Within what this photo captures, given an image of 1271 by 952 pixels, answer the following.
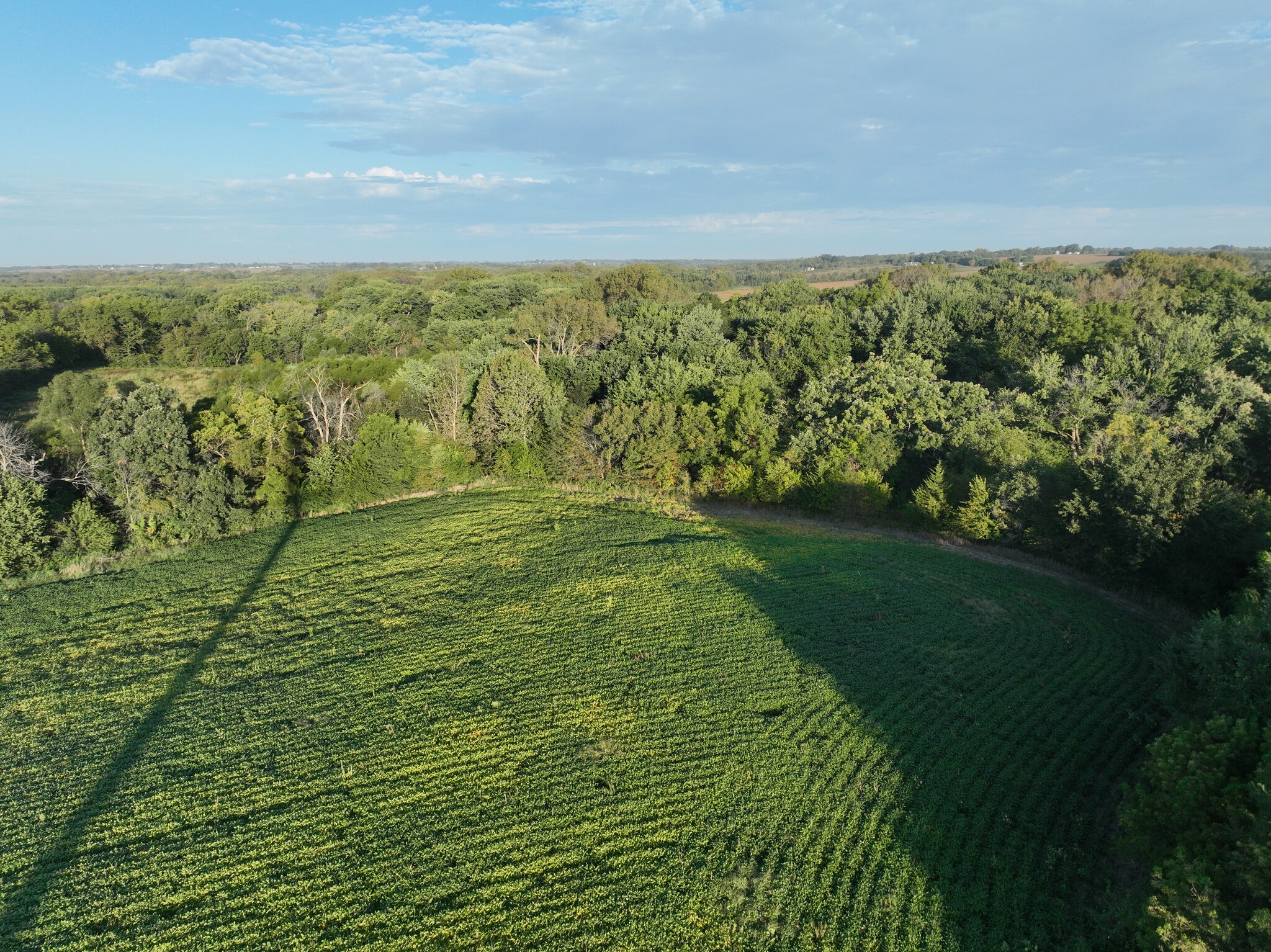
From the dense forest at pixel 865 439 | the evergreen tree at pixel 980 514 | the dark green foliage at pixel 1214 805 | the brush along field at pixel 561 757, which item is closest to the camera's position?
the dark green foliage at pixel 1214 805

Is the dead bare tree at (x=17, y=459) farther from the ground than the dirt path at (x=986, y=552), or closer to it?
farther from the ground

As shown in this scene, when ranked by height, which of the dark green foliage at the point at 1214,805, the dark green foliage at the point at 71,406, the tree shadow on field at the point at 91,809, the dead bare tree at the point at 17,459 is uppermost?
the dark green foliage at the point at 71,406

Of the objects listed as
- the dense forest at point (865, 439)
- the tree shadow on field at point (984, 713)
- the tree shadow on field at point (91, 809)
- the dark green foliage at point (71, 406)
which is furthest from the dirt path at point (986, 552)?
the dark green foliage at point (71, 406)

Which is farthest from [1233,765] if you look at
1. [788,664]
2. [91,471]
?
[91,471]

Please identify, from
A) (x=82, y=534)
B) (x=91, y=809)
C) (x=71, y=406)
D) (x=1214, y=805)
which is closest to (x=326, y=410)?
(x=71, y=406)

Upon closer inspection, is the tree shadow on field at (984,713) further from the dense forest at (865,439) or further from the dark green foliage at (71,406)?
the dark green foliage at (71,406)

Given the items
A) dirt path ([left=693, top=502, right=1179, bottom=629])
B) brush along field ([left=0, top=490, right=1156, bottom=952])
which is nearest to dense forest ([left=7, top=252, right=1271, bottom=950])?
dirt path ([left=693, top=502, right=1179, bottom=629])
